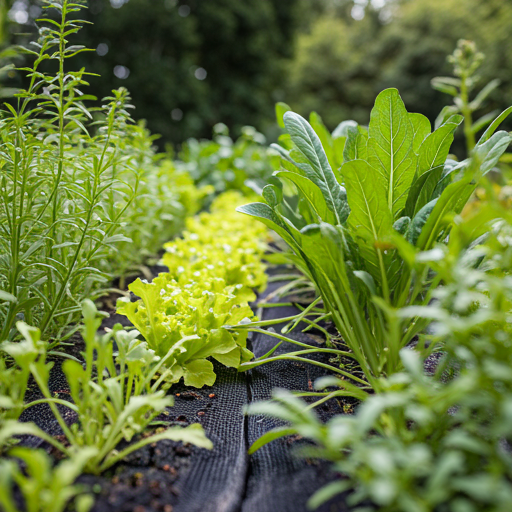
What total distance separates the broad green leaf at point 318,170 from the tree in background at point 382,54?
7.25m

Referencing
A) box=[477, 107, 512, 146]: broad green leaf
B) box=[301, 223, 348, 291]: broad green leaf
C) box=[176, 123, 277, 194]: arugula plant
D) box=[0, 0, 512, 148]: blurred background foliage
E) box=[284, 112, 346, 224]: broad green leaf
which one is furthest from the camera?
box=[0, 0, 512, 148]: blurred background foliage

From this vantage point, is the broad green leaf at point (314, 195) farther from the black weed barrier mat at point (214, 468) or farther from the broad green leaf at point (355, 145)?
the black weed barrier mat at point (214, 468)

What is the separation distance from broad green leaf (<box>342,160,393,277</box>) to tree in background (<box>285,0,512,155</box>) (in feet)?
24.3

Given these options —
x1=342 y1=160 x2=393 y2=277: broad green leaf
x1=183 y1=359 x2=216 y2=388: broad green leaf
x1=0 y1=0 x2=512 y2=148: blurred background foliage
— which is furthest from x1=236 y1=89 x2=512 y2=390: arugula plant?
x1=0 y1=0 x2=512 y2=148: blurred background foliage

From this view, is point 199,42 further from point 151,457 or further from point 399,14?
point 151,457

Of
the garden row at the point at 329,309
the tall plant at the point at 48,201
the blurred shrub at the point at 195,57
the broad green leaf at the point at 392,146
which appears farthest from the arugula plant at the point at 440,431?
the blurred shrub at the point at 195,57

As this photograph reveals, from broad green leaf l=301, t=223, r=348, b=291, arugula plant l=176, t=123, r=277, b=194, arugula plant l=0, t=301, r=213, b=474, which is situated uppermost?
arugula plant l=176, t=123, r=277, b=194

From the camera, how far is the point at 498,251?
2.00 ft

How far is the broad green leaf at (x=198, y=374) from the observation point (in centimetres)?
104

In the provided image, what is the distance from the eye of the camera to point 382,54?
1220cm

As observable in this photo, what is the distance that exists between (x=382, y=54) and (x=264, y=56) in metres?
4.40

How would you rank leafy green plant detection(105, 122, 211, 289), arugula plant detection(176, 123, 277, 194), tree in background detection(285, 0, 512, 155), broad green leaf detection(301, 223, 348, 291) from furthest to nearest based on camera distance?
tree in background detection(285, 0, 512, 155) → arugula plant detection(176, 123, 277, 194) → leafy green plant detection(105, 122, 211, 289) → broad green leaf detection(301, 223, 348, 291)

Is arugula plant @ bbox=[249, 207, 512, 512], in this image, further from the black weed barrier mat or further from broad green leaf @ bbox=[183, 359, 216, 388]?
broad green leaf @ bbox=[183, 359, 216, 388]

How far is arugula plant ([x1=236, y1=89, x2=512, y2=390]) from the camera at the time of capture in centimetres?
91
